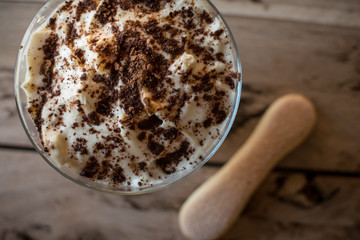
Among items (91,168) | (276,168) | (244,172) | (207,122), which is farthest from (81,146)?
(276,168)

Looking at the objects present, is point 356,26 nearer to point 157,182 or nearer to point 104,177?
point 157,182

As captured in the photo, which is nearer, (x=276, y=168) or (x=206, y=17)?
(x=206, y=17)

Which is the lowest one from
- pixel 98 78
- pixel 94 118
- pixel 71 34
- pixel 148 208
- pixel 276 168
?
pixel 148 208

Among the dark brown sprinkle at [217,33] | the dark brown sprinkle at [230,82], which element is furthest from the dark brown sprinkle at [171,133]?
the dark brown sprinkle at [217,33]

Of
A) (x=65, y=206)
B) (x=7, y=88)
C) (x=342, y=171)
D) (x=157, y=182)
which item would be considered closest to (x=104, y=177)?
(x=157, y=182)

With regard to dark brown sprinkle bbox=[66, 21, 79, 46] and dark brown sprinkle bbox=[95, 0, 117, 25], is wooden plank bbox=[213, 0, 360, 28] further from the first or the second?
dark brown sprinkle bbox=[66, 21, 79, 46]

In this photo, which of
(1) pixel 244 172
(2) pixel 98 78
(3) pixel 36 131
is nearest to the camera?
(2) pixel 98 78

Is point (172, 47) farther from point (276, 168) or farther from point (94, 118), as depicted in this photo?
point (276, 168)

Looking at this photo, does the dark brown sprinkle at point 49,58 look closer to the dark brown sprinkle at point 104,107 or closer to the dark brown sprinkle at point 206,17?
the dark brown sprinkle at point 104,107
